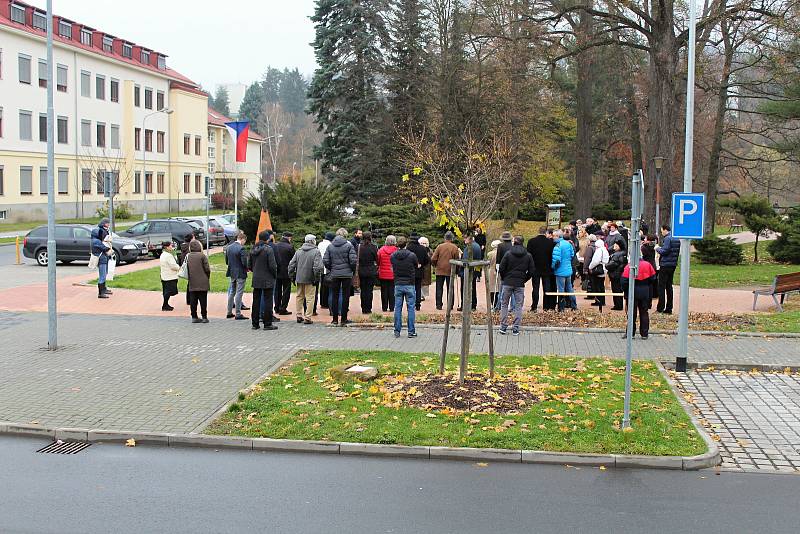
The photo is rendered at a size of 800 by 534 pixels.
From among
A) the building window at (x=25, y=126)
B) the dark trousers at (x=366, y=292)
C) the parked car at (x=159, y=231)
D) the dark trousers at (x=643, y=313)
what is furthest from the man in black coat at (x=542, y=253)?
the building window at (x=25, y=126)

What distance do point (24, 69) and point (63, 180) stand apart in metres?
7.95

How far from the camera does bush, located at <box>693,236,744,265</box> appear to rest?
98.1 feet

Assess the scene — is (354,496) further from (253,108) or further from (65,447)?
(253,108)

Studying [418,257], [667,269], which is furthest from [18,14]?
[667,269]

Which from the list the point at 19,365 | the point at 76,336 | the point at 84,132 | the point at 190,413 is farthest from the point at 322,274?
the point at 84,132

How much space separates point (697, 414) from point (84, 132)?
→ 187 ft

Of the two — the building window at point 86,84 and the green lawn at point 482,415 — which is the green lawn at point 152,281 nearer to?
the green lawn at point 482,415

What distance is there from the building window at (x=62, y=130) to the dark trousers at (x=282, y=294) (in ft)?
144

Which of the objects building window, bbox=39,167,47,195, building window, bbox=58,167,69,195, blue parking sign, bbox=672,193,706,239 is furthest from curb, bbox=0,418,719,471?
building window, bbox=58,167,69,195

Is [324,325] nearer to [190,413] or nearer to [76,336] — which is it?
[76,336]

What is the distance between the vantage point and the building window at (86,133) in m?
59.2

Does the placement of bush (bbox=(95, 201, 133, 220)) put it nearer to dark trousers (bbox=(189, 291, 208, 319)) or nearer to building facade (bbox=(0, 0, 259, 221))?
building facade (bbox=(0, 0, 259, 221))

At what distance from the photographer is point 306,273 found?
1648 cm

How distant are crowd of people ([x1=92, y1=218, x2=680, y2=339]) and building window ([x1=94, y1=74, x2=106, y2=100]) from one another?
47314 mm
